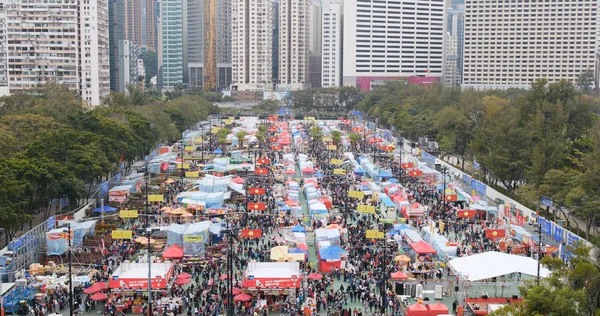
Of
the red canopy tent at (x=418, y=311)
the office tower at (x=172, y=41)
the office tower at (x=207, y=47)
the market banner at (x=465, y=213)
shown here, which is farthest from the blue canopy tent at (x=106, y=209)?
the office tower at (x=207, y=47)

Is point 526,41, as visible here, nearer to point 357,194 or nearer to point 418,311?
point 357,194

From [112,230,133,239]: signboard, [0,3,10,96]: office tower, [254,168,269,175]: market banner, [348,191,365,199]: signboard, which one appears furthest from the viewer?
[0,3,10,96]: office tower

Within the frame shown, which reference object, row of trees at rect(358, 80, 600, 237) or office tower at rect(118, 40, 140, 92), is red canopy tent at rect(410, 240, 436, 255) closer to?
row of trees at rect(358, 80, 600, 237)

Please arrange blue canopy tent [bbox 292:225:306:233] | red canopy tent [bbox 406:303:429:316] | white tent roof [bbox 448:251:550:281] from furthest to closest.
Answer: blue canopy tent [bbox 292:225:306:233] → white tent roof [bbox 448:251:550:281] → red canopy tent [bbox 406:303:429:316]

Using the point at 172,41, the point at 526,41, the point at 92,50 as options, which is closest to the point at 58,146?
the point at 92,50

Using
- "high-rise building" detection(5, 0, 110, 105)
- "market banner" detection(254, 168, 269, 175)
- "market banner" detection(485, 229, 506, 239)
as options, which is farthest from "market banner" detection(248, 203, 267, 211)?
"high-rise building" detection(5, 0, 110, 105)

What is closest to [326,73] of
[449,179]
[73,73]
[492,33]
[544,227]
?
[492,33]
